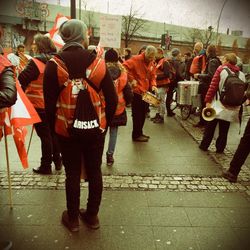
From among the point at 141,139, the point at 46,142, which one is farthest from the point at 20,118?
the point at 141,139

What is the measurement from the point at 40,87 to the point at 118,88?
1.19 m

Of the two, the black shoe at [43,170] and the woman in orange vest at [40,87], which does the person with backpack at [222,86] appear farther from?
the black shoe at [43,170]

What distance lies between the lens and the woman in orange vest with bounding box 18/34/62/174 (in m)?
4.54

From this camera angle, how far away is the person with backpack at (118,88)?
518 cm

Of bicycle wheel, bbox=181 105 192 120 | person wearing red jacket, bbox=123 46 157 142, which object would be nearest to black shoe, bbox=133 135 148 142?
person wearing red jacket, bbox=123 46 157 142

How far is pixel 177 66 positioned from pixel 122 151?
4533mm

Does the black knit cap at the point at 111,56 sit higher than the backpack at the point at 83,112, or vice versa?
the black knit cap at the point at 111,56

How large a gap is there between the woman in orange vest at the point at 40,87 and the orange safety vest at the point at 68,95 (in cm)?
158

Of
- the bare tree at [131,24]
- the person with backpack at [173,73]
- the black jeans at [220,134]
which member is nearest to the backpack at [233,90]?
the black jeans at [220,134]

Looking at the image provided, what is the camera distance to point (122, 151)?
20.7ft

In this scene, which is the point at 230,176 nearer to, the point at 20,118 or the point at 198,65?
the point at 20,118

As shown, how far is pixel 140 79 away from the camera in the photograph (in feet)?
22.2

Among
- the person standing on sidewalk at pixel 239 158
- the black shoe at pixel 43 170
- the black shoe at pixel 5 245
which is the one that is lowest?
the black shoe at pixel 43 170

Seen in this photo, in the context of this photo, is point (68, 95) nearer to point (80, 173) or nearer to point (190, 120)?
point (80, 173)
